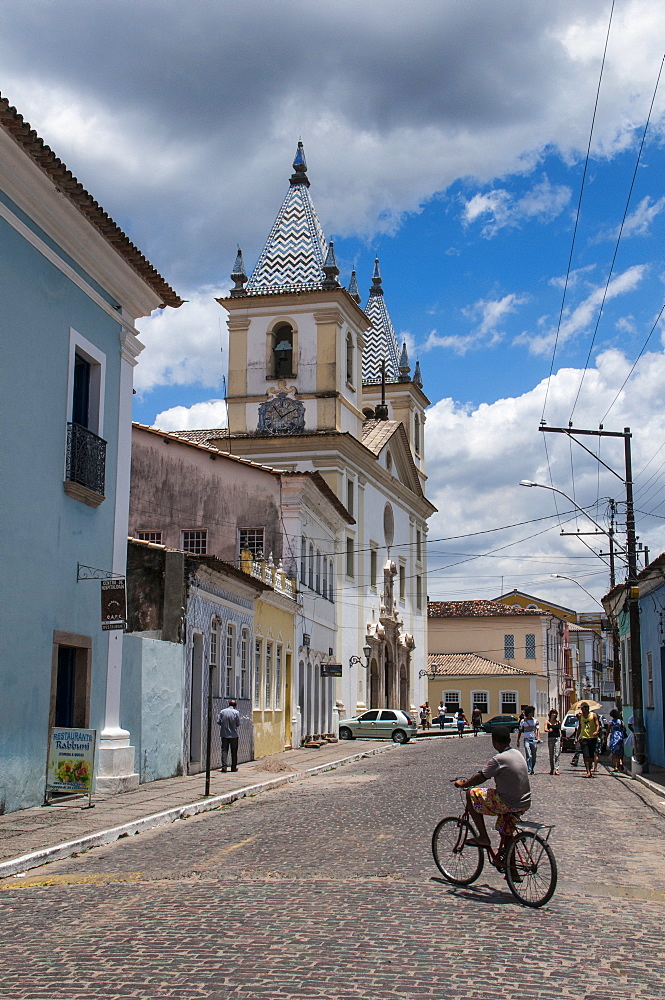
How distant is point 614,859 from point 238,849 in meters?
3.88

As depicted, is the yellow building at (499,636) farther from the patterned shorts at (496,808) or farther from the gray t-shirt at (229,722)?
the patterned shorts at (496,808)

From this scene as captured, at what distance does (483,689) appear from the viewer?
7531cm

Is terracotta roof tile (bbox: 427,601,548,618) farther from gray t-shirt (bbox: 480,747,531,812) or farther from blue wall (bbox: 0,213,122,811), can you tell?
gray t-shirt (bbox: 480,747,531,812)

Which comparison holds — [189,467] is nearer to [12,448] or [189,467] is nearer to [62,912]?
[12,448]

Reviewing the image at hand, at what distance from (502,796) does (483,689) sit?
222 ft

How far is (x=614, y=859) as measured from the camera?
11.4 meters

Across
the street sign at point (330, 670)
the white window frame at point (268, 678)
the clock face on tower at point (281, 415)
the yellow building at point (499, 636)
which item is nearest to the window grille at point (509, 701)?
the yellow building at point (499, 636)

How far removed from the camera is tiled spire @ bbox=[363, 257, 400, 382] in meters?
67.2

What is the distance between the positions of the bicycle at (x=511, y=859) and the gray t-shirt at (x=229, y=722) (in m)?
12.1

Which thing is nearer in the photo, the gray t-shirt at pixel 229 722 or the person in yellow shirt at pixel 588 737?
the gray t-shirt at pixel 229 722

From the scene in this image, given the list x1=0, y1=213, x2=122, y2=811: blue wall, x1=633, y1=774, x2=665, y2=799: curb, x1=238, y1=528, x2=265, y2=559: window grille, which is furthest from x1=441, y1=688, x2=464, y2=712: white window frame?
x1=0, y1=213, x2=122, y2=811: blue wall

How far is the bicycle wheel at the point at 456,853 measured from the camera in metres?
9.13

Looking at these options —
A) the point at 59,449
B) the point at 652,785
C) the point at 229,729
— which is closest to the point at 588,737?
the point at 652,785

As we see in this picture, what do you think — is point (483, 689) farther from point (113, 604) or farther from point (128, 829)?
point (128, 829)
